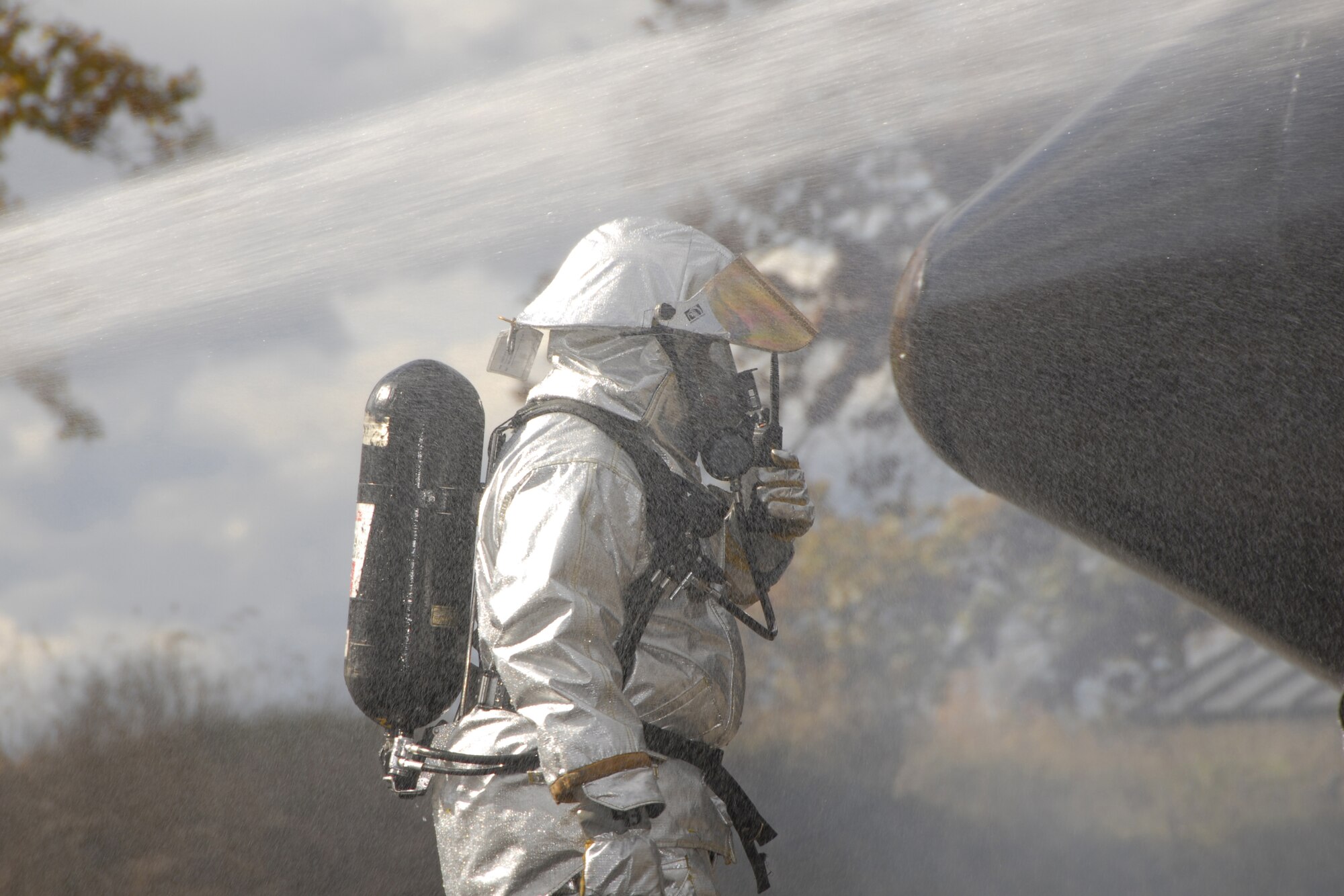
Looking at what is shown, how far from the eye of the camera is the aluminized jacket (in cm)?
160

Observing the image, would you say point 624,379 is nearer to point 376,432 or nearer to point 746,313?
point 746,313

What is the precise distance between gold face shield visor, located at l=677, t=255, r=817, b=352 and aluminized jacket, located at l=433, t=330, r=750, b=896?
0.37 ft

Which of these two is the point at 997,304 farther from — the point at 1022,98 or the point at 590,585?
the point at 1022,98

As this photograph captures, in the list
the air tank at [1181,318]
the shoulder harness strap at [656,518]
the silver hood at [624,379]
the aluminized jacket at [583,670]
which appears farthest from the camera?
the silver hood at [624,379]

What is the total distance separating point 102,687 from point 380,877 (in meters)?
1.58

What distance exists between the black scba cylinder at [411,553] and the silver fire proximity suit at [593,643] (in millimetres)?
124

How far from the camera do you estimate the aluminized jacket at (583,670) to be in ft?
5.24

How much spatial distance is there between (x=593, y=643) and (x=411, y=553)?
53cm

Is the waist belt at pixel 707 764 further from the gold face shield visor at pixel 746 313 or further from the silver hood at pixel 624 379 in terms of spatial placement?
the gold face shield visor at pixel 746 313

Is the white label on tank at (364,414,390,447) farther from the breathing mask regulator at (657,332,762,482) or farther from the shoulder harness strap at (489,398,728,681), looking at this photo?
the breathing mask regulator at (657,332,762,482)

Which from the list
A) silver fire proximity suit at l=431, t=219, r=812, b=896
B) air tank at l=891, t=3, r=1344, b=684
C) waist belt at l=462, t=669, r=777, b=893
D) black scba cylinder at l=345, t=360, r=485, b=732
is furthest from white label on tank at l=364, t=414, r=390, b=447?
air tank at l=891, t=3, r=1344, b=684

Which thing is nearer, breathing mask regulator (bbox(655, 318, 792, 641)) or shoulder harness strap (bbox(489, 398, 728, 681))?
shoulder harness strap (bbox(489, 398, 728, 681))

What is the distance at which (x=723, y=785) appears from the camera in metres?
1.98

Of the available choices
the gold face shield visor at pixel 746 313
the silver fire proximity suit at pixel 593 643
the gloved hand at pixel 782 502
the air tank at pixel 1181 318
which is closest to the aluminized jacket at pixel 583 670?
the silver fire proximity suit at pixel 593 643
